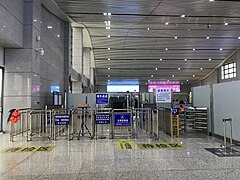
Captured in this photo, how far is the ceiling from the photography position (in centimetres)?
1170

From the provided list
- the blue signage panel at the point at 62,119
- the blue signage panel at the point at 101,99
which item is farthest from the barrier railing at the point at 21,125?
the blue signage panel at the point at 101,99

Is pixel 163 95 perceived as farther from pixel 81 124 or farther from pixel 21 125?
pixel 21 125

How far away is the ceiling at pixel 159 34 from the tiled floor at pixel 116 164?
766 centimetres

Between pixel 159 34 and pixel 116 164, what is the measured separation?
49.1 feet

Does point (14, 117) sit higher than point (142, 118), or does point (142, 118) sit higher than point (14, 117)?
point (14, 117)

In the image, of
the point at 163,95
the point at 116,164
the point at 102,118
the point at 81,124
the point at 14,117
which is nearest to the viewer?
Answer: the point at 116,164

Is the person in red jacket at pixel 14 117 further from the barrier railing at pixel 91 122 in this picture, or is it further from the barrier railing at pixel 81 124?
the barrier railing at pixel 81 124

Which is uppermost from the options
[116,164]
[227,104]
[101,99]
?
[101,99]

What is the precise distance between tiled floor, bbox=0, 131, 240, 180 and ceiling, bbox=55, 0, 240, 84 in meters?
7.66

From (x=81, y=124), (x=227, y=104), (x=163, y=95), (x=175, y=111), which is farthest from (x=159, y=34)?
(x=227, y=104)

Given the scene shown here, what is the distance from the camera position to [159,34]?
1798cm

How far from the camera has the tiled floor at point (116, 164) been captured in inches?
151

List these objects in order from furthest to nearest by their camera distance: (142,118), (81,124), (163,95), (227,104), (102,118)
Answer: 1. (163,95)
2. (142,118)
3. (81,124)
4. (102,118)
5. (227,104)

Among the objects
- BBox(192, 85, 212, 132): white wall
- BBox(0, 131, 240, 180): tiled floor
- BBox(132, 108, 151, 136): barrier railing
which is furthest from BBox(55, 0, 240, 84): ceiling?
BBox(0, 131, 240, 180): tiled floor
